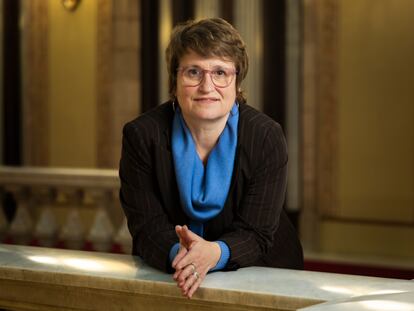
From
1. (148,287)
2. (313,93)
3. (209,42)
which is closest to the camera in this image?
(148,287)

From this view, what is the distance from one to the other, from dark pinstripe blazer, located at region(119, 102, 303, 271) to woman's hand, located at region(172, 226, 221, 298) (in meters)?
0.16

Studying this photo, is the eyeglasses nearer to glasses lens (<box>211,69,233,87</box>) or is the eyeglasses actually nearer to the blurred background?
glasses lens (<box>211,69,233,87</box>)

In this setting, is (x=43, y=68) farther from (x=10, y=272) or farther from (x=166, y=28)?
(x=10, y=272)

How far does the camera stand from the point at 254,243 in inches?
96.7

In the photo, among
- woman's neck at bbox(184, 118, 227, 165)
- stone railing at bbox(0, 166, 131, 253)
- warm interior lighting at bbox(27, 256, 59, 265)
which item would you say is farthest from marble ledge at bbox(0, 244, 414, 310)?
stone railing at bbox(0, 166, 131, 253)

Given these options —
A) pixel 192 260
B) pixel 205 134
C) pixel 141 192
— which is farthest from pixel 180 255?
pixel 205 134

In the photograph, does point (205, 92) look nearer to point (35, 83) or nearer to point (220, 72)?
point (220, 72)

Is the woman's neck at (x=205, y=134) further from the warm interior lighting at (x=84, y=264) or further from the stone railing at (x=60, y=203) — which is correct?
the stone railing at (x=60, y=203)

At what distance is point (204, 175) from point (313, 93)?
540 cm

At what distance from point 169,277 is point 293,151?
5.83 m

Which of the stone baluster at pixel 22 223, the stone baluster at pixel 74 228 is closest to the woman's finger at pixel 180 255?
the stone baluster at pixel 74 228

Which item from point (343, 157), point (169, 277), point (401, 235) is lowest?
point (401, 235)

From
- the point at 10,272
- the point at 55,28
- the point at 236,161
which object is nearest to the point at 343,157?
the point at 55,28

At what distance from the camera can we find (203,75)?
244 cm
